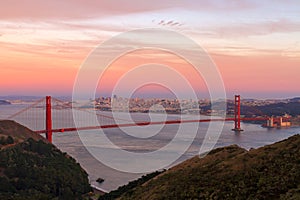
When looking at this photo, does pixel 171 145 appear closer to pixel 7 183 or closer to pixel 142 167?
pixel 142 167

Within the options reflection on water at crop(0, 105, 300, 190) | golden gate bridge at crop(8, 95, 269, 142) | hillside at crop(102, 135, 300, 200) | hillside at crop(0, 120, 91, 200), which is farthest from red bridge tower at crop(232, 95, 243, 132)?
hillside at crop(102, 135, 300, 200)

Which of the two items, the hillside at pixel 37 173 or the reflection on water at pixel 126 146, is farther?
the reflection on water at pixel 126 146

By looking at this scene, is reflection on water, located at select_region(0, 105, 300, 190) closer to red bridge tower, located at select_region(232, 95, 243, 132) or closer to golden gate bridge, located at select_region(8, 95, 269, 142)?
golden gate bridge, located at select_region(8, 95, 269, 142)

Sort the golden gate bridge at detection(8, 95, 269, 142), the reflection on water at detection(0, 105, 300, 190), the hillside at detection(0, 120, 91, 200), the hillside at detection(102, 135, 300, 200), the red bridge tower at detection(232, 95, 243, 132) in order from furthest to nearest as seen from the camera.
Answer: the red bridge tower at detection(232, 95, 243, 132), the golden gate bridge at detection(8, 95, 269, 142), the reflection on water at detection(0, 105, 300, 190), the hillside at detection(0, 120, 91, 200), the hillside at detection(102, 135, 300, 200)

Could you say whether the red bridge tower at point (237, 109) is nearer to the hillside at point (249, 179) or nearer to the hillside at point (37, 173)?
the hillside at point (37, 173)

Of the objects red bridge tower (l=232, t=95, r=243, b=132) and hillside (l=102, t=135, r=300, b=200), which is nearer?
hillside (l=102, t=135, r=300, b=200)

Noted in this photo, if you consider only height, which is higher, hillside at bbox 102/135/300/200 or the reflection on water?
hillside at bbox 102/135/300/200

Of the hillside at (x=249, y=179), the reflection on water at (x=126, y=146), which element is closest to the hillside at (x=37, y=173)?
the reflection on water at (x=126, y=146)
